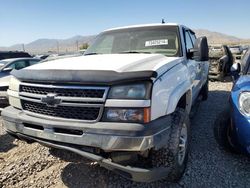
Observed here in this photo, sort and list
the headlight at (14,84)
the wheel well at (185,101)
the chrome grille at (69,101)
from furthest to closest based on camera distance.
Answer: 1. the wheel well at (185,101)
2. the headlight at (14,84)
3. the chrome grille at (69,101)

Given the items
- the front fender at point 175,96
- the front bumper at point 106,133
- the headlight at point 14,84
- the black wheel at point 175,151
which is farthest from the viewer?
the headlight at point 14,84

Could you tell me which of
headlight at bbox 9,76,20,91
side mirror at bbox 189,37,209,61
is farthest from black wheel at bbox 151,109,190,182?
headlight at bbox 9,76,20,91

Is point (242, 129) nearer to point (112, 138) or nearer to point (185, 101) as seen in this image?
point (185, 101)

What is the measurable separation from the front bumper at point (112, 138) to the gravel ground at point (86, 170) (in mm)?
347

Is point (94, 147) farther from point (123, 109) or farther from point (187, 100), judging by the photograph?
point (187, 100)

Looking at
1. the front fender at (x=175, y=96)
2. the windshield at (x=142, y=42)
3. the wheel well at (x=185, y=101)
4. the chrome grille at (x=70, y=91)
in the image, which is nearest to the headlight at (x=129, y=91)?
the chrome grille at (x=70, y=91)

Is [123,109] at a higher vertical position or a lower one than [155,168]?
higher

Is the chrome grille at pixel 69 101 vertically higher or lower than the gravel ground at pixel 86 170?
higher

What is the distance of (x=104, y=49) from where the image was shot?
14.6 feet

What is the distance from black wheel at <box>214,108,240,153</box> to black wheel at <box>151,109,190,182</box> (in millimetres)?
833

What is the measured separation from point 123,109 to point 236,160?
7.16ft

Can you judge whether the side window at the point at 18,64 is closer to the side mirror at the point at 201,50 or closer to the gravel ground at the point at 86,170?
the gravel ground at the point at 86,170

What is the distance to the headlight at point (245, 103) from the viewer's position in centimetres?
328

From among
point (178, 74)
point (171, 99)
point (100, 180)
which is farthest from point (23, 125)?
point (178, 74)
